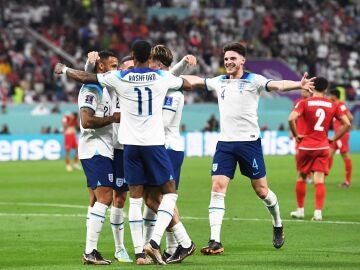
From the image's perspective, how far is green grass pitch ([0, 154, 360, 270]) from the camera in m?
12.4

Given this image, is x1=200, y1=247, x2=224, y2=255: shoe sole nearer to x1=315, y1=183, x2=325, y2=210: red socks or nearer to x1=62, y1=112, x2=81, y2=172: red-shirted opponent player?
x1=315, y1=183, x2=325, y2=210: red socks

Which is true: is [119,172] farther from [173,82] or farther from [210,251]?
[210,251]

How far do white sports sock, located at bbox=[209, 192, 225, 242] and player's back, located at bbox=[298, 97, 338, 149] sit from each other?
16.9 ft

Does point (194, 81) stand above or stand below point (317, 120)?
above

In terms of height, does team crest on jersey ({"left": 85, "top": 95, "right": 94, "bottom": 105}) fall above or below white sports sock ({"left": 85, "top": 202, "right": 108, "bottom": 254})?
above

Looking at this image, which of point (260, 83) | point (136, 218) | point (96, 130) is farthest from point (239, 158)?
point (136, 218)

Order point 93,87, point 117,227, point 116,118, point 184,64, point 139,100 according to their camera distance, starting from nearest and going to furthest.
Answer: point 139,100
point 116,118
point 93,87
point 184,64
point 117,227

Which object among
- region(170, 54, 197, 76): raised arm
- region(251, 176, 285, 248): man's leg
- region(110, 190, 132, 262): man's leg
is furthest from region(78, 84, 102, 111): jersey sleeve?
region(251, 176, 285, 248): man's leg

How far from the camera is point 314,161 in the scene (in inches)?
718

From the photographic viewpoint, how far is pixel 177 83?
12.0m

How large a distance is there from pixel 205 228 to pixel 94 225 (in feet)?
14.8

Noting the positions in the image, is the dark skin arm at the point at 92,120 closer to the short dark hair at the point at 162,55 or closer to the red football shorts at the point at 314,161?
the short dark hair at the point at 162,55

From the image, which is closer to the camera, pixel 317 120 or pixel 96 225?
pixel 96 225

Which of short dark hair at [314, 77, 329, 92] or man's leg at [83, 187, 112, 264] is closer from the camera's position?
man's leg at [83, 187, 112, 264]
